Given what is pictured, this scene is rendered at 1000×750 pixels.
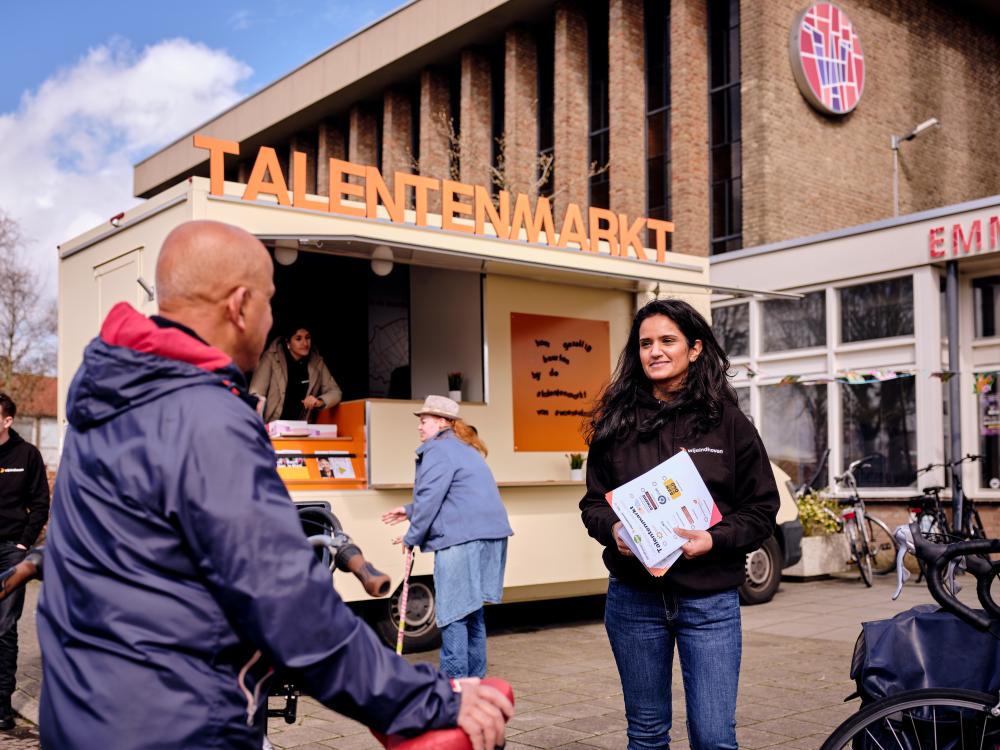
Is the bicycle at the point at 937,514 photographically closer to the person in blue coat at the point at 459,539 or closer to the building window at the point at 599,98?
the person in blue coat at the point at 459,539

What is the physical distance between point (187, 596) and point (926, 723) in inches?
84.8

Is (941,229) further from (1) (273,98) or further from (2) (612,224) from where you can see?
(1) (273,98)

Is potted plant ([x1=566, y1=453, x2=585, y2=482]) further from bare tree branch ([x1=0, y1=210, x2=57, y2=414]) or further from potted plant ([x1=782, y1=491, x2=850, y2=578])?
bare tree branch ([x1=0, y1=210, x2=57, y2=414])

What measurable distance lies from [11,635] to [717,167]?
18899 mm

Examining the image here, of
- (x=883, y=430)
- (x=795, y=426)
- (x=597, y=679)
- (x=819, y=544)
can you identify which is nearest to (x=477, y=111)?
(x=795, y=426)

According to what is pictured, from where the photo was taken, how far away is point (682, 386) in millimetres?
3648

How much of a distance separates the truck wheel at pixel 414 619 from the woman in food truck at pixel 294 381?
1.76 meters

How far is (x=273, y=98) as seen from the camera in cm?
3356

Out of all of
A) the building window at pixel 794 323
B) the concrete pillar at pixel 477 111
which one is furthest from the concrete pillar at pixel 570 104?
the building window at pixel 794 323

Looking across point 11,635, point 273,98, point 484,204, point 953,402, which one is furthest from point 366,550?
point 273,98

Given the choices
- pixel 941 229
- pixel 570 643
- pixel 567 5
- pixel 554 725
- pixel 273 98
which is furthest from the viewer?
pixel 273 98

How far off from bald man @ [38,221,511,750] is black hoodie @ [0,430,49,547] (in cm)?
520

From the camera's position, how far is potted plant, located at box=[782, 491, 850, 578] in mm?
13375

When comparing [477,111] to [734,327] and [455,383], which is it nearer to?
[734,327]
